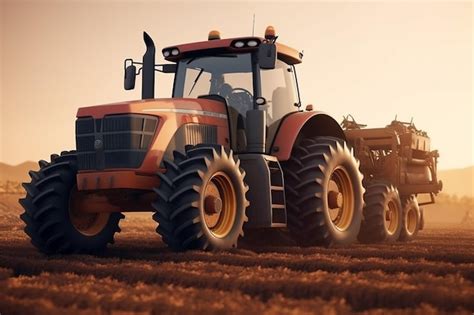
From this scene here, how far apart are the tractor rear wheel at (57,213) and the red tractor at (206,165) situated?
0.5 inches

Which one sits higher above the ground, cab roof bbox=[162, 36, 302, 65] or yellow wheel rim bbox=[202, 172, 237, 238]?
cab roof bbox=[162, 36, 302, 65]

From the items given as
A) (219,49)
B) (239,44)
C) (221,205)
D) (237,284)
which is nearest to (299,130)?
(239,44)

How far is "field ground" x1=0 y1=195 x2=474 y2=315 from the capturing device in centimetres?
460

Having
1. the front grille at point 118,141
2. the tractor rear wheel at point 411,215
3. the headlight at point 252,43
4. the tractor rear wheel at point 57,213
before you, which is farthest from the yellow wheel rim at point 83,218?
the tractor rear wheel at point 411,215

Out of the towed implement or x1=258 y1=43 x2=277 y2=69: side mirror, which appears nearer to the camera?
x1=258 y1=43 x2=277 y2=69: side mirror

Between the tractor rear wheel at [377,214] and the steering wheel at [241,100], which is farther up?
the steering wheel at [241,100]

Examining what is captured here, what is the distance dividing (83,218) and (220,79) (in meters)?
2.47

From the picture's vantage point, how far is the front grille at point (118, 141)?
320 inches

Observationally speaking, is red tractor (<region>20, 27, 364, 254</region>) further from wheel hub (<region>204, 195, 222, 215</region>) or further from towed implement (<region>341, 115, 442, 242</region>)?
towed implement (<region>341, 115, 442, 242</region>)

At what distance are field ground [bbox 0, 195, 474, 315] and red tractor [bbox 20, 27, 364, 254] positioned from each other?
60 cm

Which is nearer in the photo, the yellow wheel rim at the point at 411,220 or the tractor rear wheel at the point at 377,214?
the tractor rear wheel at the point at 377,214

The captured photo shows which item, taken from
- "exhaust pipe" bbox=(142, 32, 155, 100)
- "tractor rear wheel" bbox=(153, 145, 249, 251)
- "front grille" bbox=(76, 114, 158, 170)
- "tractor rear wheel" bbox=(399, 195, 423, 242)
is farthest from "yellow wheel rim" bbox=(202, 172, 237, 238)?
"tractor rear wheel" bbox=(399, 195, 423, 242)

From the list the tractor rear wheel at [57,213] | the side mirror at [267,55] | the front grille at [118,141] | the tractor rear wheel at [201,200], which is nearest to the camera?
the tractor rear wheel at [201,200]

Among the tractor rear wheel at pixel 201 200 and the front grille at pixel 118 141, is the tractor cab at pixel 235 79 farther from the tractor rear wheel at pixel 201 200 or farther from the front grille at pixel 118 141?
the front grille at pixel 118 141
